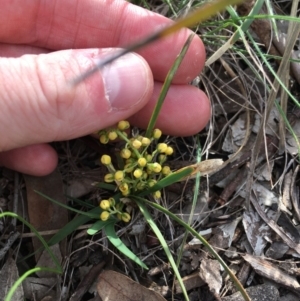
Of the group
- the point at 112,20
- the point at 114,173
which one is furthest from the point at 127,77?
the point at 112,20

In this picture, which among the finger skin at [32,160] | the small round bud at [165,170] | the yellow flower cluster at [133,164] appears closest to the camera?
the yellow flower cluster at [133,164]

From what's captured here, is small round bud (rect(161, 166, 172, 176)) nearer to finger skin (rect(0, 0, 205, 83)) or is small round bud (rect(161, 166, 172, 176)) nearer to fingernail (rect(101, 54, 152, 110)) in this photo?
fingernail (rect(101, 54, 152, 110))

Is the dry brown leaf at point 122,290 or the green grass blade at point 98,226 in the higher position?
the green grass blade at point 98,226

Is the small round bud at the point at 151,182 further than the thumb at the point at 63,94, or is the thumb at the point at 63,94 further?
the small round bud at the point at 151,182

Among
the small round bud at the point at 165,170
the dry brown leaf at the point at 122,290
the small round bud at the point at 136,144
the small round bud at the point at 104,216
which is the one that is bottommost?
the dry brown leaf at the point at 122,290

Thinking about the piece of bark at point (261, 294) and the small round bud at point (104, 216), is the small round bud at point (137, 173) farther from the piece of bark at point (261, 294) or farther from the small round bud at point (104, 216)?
the piece of bark at point (261, 294)

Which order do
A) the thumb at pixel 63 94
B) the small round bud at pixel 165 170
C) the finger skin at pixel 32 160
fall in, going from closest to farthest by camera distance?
the thumb at pixel 63 94 < the small round bud at pixel 165 170 < the finger skin at pixel 32 160

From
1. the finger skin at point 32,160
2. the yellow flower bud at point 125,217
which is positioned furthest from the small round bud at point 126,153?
the finger skin at point 32,160
